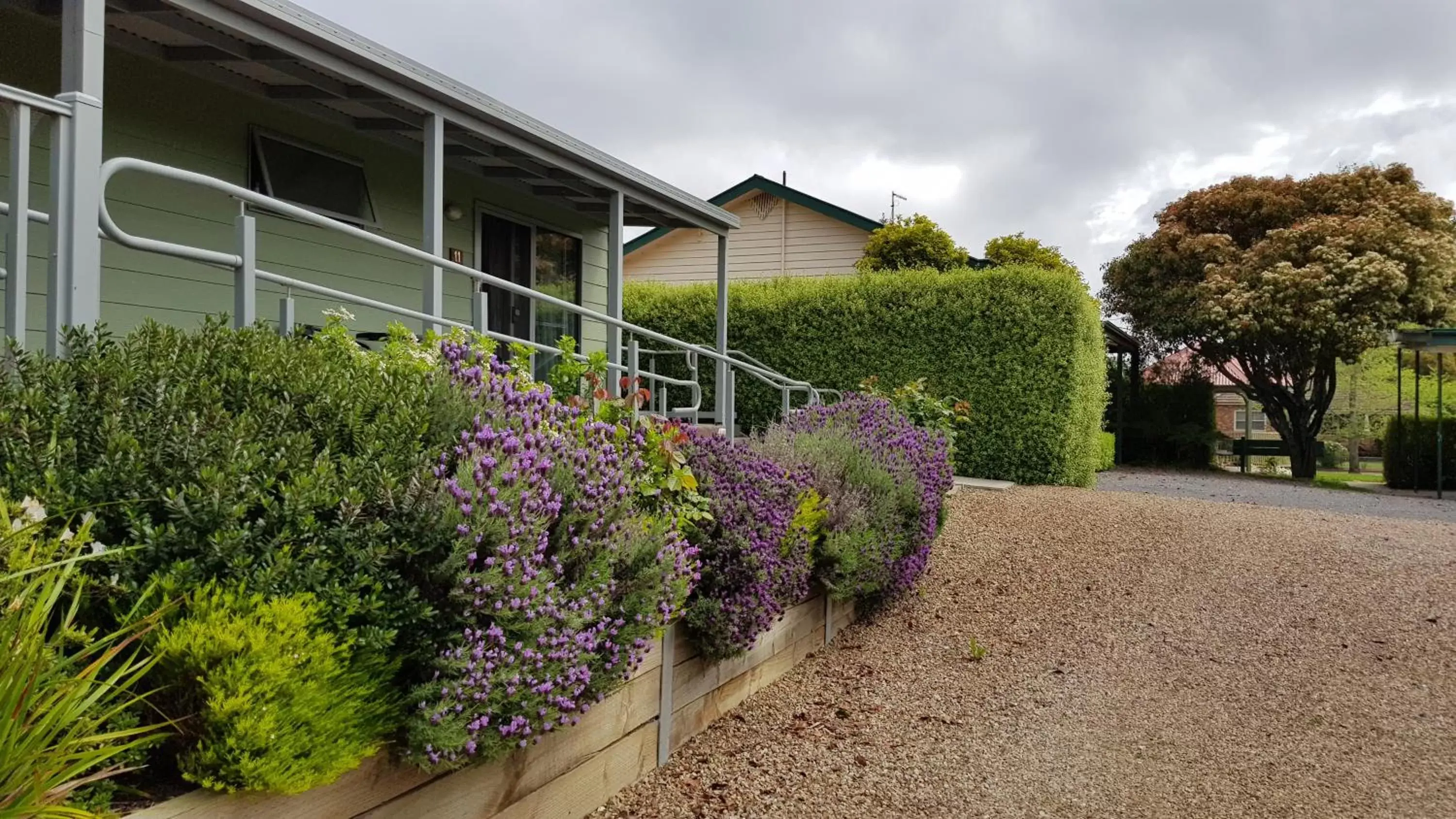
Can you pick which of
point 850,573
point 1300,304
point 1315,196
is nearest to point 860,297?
point 850,573

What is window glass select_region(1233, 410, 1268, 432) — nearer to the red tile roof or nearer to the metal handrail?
the red tile roof

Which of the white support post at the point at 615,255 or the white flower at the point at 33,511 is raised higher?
the white support post at the point at 615,255

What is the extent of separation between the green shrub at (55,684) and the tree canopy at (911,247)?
16211mm

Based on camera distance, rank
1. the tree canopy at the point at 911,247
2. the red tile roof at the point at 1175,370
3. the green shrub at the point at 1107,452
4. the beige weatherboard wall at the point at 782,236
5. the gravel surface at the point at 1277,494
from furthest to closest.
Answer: the red tile roof at the point at 1175,370
the green shrub at the point at 1107,452
the beige weatherboard wall at the point at 782,236
the tree canopy at the point at 911,247
the gravel surface at the point at 1277,494

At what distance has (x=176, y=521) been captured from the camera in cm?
226

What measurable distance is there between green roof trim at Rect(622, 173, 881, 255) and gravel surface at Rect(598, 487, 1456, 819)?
11.7m

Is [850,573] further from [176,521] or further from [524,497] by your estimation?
[176,521]

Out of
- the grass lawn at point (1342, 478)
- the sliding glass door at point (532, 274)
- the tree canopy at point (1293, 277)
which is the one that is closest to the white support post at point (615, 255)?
the sliding glass door at point (532, 274)

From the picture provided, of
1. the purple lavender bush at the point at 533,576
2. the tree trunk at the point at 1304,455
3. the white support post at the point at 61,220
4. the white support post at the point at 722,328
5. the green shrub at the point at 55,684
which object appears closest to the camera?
→ the green shrub at the point at 55,684

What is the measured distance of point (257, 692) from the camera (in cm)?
205

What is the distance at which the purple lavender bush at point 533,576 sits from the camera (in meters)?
2.54

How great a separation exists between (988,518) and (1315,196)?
16.3 m

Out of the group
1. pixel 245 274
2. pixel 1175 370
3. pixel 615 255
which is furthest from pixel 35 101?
pixel 1175 370

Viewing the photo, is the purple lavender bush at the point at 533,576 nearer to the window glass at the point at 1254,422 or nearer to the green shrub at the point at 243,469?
the green shrub at the point at 243,469
